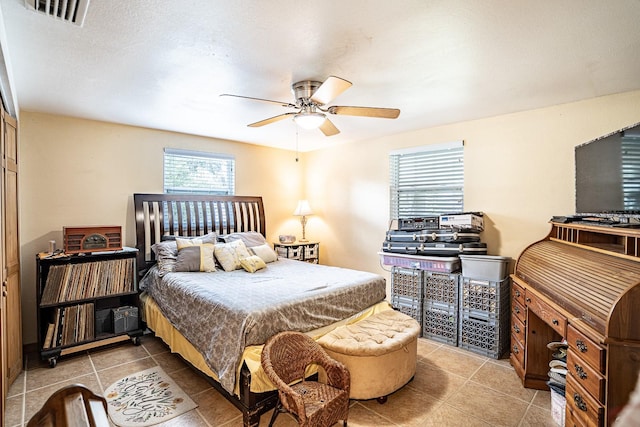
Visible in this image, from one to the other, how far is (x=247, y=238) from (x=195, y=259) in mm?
950

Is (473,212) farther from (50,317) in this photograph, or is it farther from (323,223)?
(50,317)

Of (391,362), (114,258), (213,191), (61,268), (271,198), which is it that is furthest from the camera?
(271,198)

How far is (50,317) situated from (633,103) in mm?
5834

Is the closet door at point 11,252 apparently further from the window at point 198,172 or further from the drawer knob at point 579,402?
the drawer knob at point 579,402

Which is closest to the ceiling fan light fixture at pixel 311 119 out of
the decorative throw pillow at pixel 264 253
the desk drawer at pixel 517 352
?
the decorative throw pillow at pixel 264 253

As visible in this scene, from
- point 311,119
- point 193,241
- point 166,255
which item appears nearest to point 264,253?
point 193,241

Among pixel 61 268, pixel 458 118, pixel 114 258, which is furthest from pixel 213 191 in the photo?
pixel 458 118

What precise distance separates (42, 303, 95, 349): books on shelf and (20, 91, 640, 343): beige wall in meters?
0.53

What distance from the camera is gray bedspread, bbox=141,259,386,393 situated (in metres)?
2.35

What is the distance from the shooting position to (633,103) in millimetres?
2854

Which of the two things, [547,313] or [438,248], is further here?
[438,248]

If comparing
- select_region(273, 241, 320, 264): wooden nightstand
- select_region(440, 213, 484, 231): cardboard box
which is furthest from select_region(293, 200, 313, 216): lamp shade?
select_region(440, 213, 484, 231): cardboard box

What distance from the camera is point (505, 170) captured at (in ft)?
12.0

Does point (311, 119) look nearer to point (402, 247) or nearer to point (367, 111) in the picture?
point (367, 111)
